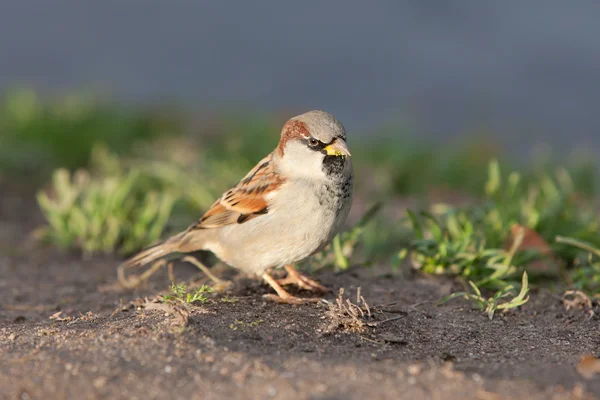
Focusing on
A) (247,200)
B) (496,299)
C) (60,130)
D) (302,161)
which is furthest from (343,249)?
(60,130)

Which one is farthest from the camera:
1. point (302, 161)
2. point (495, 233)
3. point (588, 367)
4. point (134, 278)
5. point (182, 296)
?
point (134, 278)

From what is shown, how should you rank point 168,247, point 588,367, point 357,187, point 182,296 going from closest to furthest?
1. point 588,367
2. point 182,296
3. point 168,247
4. point 357,187

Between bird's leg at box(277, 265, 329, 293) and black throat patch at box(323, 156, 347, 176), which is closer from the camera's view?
black throat patch at box(323, 156, 347, 176)

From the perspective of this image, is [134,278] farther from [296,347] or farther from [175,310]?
[296,347]

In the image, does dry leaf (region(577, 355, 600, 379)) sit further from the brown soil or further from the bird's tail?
the bird's tail

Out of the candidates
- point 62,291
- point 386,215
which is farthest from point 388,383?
point 386,215

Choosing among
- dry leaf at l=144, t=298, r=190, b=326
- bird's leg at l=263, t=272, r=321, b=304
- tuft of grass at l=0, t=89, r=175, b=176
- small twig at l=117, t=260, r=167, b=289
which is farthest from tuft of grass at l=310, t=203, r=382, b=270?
tuft of grass at l=0, t=89, r=175, b=176
